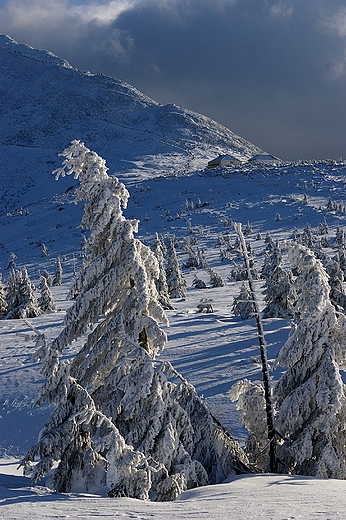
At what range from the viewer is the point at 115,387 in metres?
8.45

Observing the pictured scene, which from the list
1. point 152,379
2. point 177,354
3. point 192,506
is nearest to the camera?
point 192,506

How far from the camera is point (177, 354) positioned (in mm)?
20891

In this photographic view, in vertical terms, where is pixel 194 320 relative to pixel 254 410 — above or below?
above

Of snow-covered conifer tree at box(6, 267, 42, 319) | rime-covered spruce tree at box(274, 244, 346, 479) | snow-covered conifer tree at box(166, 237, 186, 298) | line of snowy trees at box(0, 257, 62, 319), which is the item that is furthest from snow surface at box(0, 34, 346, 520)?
snow-covered conifer tree at box(6, 267, 42, 319)

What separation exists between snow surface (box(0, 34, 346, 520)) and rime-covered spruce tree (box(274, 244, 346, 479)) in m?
1.09

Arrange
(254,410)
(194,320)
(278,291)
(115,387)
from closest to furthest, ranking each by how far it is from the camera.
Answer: (115,387) → (254,410) → (194,320) → (278,291)

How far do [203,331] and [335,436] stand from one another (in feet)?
52.9

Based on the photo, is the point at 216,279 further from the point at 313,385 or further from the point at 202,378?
the point at 313,385

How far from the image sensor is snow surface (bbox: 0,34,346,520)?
6.60 meters

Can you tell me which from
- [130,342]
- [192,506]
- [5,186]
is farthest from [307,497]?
[5,186]

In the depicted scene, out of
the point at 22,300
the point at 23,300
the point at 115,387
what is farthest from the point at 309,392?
the point at 22,300

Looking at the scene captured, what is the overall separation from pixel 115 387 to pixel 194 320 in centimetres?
2060

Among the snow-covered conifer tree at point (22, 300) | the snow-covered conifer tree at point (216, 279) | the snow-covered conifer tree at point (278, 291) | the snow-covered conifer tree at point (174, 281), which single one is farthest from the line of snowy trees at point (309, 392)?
the snow-covered conifer tree at point (216, 279)

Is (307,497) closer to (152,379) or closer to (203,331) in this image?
(152,379)
